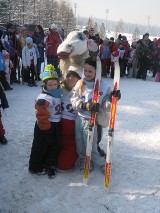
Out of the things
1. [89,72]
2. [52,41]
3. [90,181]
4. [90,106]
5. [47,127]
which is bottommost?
[90,181]

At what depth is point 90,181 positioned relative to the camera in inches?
137

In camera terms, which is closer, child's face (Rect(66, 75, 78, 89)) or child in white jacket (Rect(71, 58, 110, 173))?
child in white jacket (Rect(71, 58, 110, 173))

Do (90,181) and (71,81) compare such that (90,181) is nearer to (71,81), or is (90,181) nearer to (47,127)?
(47,127)

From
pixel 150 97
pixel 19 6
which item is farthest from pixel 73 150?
pixel 19 6

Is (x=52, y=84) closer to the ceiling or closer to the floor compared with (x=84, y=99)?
closer to the ceiling

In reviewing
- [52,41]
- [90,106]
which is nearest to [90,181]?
[90,106]

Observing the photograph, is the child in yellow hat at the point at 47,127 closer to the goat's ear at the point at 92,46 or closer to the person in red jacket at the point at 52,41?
the goat's ear at the point at 92,46

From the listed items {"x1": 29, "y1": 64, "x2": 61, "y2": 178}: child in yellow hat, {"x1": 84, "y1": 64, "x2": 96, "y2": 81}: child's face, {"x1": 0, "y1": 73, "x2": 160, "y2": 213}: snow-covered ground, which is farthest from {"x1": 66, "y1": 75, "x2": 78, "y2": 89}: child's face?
{"x1": 0, "y1": 73, "x2": 160, "y2": 213}: snow-covered ground

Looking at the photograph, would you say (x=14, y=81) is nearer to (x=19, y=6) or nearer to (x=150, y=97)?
(x=150, y=97)

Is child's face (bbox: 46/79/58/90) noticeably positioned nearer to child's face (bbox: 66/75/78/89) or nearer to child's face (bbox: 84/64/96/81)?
child's face (bbox: 66/75/78/89)

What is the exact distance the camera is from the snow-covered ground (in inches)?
118

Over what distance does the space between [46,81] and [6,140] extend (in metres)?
1.57

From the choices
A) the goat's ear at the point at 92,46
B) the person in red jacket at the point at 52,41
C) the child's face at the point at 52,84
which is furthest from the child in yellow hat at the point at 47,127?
the person in red jacket at the point at 52,41

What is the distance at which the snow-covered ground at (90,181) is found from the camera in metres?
2.99
